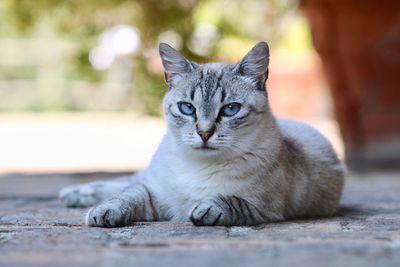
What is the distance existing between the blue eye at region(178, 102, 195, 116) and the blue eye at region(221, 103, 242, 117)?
0.13 metres

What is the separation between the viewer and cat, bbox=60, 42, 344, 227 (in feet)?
10.3

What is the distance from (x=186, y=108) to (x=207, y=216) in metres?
0.50

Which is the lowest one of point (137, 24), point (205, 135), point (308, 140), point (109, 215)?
point (109, 215)

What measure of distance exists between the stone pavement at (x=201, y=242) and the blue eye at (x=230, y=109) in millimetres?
468

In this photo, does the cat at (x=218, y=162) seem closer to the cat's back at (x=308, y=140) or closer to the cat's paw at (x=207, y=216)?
the cat's paw at (x=207, y=216)

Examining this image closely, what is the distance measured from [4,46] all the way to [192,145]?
495 inches

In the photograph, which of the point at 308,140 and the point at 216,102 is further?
the point at 308,140

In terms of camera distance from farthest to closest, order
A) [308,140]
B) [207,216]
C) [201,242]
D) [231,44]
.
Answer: [231,44], [308,140], [207,216], [201,242]

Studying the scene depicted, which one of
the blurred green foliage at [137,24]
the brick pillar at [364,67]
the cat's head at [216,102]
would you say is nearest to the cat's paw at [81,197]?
the cat's head at [216,102]

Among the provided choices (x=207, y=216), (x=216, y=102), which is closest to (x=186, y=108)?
(x=216, y=102)

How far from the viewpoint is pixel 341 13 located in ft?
22.5

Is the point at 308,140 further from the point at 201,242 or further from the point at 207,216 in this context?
the point at 201,242

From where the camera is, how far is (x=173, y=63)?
11.4 feet

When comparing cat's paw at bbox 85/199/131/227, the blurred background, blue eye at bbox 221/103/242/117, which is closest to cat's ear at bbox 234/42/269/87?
blue eye at bbox 221/103/242/117
